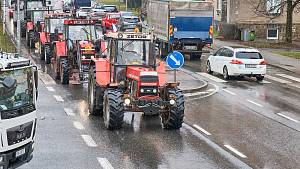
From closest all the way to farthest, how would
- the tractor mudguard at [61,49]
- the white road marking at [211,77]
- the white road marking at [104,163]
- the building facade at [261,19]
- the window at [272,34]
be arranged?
the white road marking at [104,163]
the tractor mudguard at [61,49]
the white road marking at [211,77]
the building facade at [261,19]
the window at [272,34]

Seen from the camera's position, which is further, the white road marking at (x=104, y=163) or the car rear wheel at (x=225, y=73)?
the car rear wheel at (x=225, y=73)

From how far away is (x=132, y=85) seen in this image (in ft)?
62.1

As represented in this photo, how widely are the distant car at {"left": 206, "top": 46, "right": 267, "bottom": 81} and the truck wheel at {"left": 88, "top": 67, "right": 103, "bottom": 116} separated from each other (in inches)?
431

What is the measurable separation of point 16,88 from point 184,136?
238 inches

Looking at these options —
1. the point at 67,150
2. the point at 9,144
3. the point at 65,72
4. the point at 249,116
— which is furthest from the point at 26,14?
the point at 9,144

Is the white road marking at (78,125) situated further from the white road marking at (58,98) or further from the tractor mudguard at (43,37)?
the tractor mudguard at (43,37)

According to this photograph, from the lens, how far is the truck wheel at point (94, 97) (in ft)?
66.7

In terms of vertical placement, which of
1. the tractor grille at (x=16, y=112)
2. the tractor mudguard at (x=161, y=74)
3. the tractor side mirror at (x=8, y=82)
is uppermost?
the tractor side mirror at (x=8, y=82)

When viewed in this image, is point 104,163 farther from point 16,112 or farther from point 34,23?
point 34,23

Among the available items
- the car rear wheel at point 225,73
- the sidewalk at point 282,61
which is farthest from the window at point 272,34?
the car rear wheel at point 225,73

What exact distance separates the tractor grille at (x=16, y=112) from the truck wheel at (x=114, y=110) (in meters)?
4.51

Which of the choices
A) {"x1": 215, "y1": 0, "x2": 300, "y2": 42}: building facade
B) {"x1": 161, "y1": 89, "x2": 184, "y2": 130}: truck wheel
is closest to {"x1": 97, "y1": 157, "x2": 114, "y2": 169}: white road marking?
{"x1": 161, "y1": 89, "x2": 184, "y2": 130}: truck wheel

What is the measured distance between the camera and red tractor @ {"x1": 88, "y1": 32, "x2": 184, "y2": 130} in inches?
722

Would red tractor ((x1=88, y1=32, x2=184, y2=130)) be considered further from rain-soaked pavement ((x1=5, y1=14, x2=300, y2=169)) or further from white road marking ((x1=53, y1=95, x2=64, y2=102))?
white road marking ((x1=53, y1=95, x2=64, y2=102))
